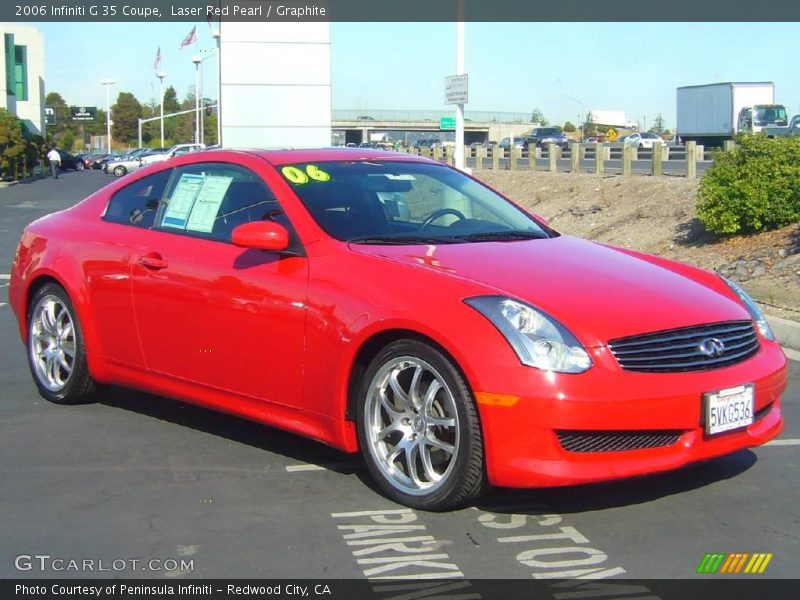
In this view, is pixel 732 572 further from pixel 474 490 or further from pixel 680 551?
pixel 474 490

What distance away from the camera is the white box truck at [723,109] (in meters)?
45.8

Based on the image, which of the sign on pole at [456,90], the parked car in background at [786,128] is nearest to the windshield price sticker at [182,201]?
the sign on pole at [456,90]

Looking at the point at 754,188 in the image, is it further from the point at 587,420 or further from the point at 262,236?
the point at 587,420

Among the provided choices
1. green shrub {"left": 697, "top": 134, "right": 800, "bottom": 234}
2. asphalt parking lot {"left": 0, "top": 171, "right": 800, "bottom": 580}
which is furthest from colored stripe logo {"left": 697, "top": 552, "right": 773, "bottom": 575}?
green shrub {"left": 697, "top": 134, "right": 800, "bottom": 234}

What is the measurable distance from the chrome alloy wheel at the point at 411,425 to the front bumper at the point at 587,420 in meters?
0.27

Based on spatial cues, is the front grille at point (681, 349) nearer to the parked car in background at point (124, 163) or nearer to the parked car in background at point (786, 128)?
the parked car in background at point (786, 128)

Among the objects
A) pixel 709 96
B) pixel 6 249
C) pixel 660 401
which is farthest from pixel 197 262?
pixel 709 96

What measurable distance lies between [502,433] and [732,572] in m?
0.98

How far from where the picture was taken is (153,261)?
571cm

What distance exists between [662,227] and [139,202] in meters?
11.6

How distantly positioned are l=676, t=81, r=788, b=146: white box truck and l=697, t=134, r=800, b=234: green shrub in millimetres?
33826

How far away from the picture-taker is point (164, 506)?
4672 millimetres

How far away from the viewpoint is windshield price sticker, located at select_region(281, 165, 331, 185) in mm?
5469

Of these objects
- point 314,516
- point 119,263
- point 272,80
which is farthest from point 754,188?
point 272,80
